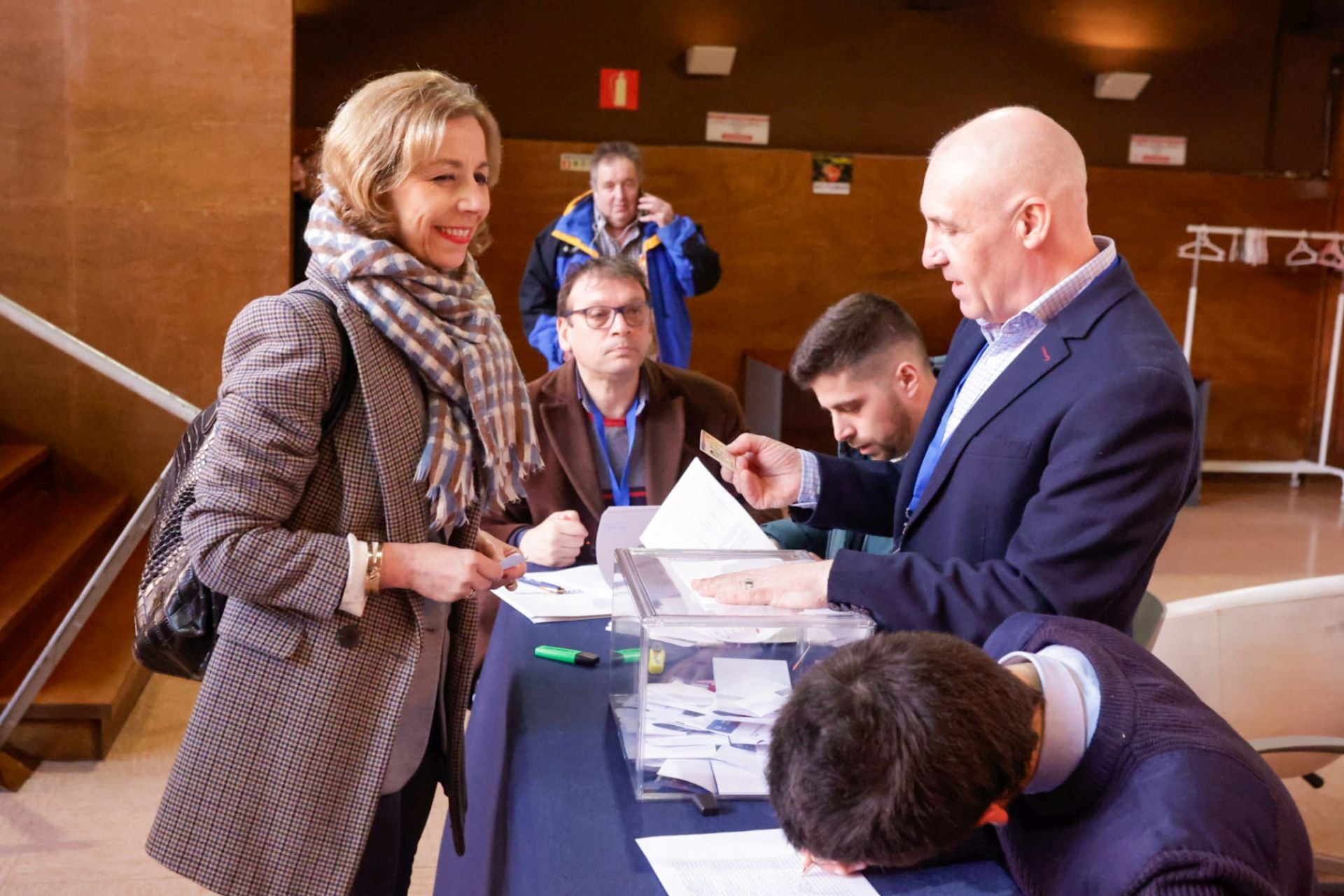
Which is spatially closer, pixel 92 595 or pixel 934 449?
pixel 934 449

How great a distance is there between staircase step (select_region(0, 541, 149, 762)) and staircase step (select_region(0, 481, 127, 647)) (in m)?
0.16

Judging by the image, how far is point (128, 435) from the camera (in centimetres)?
522

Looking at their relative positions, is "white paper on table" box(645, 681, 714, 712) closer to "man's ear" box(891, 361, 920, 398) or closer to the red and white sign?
"man's ear" box(891, 361, 920, 398)

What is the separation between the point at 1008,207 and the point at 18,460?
173 inches

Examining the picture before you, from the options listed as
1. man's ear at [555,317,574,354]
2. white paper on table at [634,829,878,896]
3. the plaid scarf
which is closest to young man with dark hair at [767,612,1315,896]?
white paper on table at [634,829,878,896]

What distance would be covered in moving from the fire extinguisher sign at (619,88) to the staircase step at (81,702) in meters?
4.70

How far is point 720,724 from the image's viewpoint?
1.58m

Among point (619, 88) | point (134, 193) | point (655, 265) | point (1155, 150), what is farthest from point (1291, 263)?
point (134, 193)

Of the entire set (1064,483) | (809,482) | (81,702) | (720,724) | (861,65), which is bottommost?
(81,702)

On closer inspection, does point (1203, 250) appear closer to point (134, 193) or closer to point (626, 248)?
point (626, 248)

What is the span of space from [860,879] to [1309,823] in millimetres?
2543

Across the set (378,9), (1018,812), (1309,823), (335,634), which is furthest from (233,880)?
(378,9)

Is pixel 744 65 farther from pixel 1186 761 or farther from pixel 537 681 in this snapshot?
pixel 1186 761

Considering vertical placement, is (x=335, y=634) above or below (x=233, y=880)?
above
